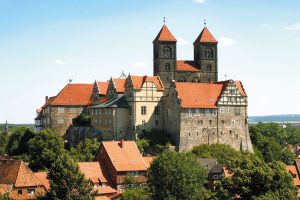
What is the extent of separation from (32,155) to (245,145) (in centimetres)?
3184

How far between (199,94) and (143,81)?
8.77m

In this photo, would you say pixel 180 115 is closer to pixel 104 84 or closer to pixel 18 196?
pixel 104 84

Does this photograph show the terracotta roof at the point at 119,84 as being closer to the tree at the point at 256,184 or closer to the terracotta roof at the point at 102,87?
the terracotta roof at the point at 102,87

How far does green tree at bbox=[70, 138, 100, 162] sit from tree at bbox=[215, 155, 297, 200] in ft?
97.7

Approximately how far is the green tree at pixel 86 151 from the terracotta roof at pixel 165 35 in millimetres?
21868

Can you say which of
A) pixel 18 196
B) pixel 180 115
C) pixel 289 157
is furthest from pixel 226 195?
pixel 289 157

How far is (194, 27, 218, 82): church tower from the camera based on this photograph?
340 feet

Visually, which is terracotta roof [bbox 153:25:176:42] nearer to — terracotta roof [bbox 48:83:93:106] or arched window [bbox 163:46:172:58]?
arched window [bbox 163:46:172:58]

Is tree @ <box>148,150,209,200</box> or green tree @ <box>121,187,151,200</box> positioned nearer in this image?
tree @ <box>148,150,209,200</box>

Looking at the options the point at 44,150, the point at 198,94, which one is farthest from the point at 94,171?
the point at 198,94

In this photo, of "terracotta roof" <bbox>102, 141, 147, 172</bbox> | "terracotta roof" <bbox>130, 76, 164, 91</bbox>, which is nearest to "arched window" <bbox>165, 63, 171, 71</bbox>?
"terracotta roof" <bbox>130, 76, 164, 91</bbox>

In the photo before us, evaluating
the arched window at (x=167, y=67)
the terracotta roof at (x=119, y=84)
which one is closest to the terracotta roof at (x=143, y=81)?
the terracotta roof at (x=119, y=84)

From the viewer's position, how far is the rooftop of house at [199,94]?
88.8 m

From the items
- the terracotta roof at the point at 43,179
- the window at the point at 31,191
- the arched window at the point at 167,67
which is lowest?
the window at the point at 31,191
